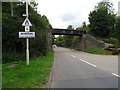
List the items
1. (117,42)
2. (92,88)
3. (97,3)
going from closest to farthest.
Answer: (92,88) < (117,42) < (97,3)

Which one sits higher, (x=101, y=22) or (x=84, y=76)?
(x=101, y=22)

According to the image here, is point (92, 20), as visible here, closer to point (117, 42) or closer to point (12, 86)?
point (117, 42)

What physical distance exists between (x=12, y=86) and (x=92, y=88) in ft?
9.80

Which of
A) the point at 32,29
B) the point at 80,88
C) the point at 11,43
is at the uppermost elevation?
the point at 32,29

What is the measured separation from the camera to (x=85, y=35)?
169ft

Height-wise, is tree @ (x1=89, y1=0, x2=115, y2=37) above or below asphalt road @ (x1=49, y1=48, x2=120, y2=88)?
above

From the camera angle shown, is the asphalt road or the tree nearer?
the asphalt road

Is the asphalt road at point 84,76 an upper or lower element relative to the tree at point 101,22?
lower

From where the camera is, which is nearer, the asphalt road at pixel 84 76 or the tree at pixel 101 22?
the asphalt road at pixel 84 76

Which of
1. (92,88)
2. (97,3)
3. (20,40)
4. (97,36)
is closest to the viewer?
(92,88)

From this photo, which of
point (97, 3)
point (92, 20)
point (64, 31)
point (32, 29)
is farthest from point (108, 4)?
point (32, 29)

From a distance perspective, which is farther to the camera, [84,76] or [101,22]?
[101,22]

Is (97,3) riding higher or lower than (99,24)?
higher

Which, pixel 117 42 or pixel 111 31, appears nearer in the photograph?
pixel 117 42
